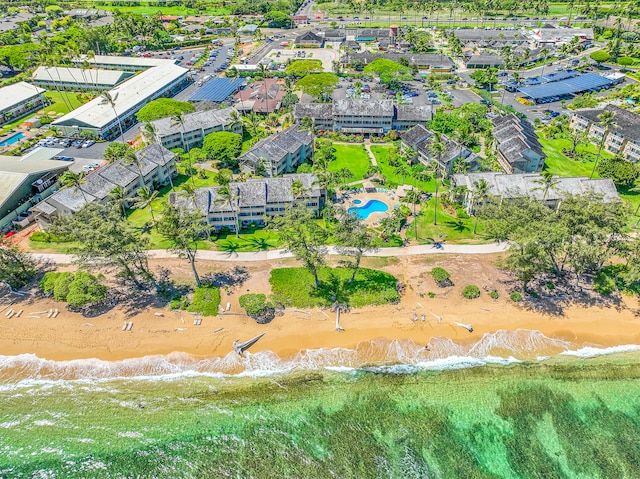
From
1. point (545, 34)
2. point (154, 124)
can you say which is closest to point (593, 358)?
point (154, 124)

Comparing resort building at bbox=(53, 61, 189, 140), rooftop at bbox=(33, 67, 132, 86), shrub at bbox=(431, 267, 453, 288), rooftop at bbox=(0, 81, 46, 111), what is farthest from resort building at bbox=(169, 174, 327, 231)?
rooftop at bbox=(33, 67, 132, 86)

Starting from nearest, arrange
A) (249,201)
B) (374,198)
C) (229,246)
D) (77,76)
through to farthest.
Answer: (229,246), (249,201), (374,198), (77,76)

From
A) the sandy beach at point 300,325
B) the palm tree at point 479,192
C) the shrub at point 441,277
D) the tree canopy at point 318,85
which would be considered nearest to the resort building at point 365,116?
the tree canopy at point 318,85

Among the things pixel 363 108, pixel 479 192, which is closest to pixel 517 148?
pixel 479 192

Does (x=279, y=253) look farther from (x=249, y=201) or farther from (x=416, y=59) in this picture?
(x=416, y=59)

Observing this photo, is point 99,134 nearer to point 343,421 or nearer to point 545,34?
point 343,421

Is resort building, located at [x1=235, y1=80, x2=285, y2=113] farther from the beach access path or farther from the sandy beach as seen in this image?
the sandy beach

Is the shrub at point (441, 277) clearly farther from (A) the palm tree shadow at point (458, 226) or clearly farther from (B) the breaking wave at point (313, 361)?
(A) the palm tree shadow at point (458, 226)
